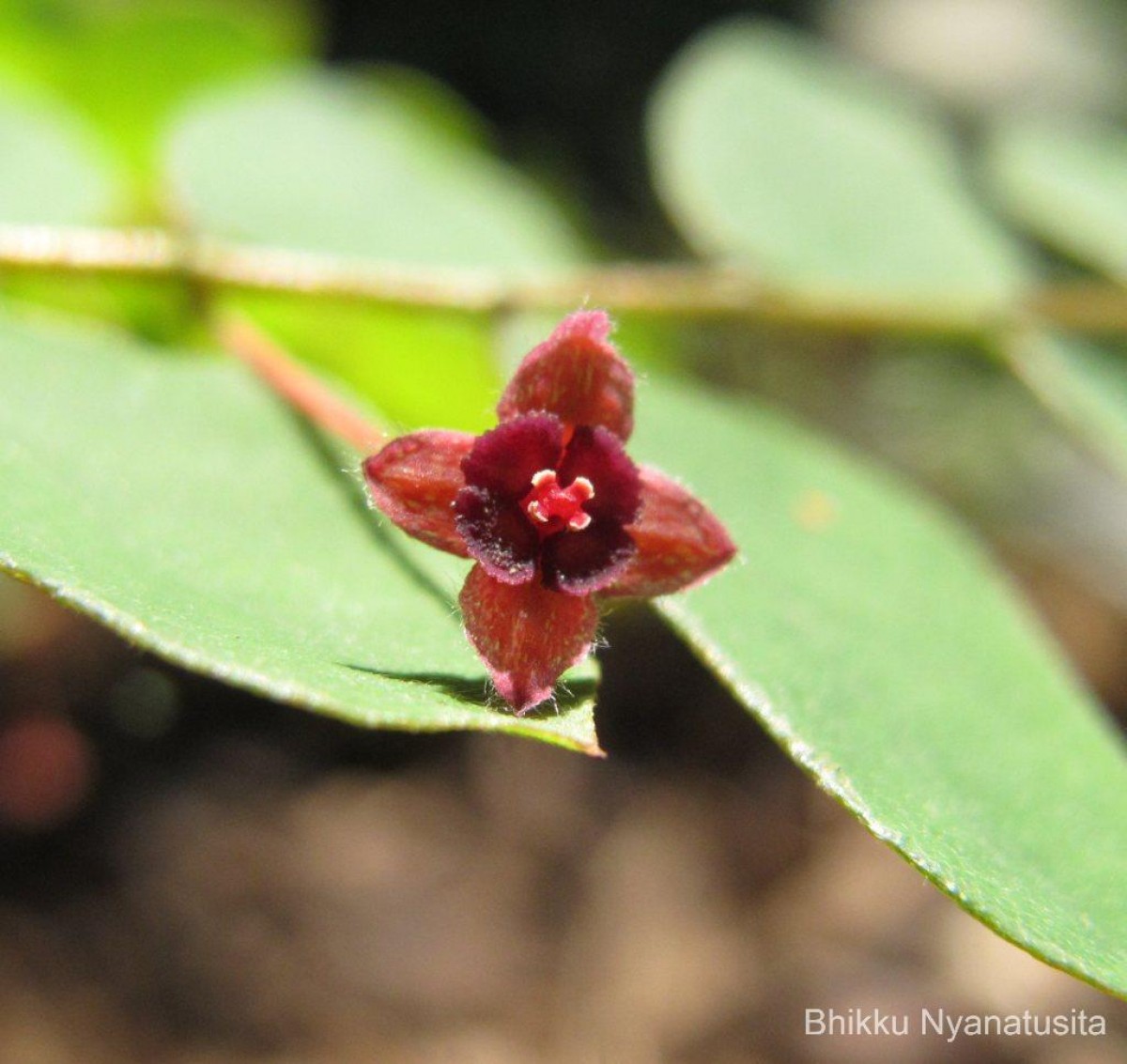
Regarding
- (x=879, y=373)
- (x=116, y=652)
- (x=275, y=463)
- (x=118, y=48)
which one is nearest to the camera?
(x=275, y=463)

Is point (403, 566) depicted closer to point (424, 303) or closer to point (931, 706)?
point (931, 706)

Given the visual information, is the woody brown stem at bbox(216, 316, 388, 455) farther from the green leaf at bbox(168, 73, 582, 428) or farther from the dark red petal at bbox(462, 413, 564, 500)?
the green leaf at bbox(168, 73, 582, 428)

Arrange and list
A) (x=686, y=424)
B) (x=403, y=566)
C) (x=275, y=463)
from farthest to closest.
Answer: (x=686, y=424), (x=275, y=463), (x=403, y=566)

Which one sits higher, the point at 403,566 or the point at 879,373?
the point at 403,566

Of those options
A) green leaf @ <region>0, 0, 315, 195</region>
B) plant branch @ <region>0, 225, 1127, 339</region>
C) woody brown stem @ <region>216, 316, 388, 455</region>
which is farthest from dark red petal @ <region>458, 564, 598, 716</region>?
green leaf @ <region>0, 0, 315, 195</region>

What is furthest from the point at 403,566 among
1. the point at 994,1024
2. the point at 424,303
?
the point at 994,1024

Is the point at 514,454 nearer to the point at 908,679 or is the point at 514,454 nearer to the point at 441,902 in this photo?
the point at 908,679

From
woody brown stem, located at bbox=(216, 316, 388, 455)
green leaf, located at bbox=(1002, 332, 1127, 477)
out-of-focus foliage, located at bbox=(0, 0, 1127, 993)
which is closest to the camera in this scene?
out-of-focus foliage, located at bbox=(0, 0, 1127, 993)
